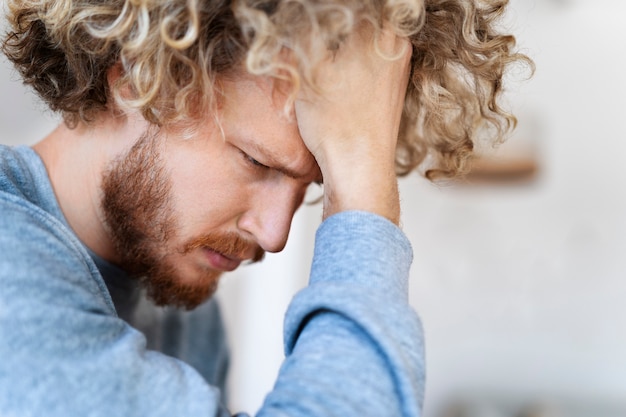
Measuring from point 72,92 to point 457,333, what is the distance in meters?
1.82

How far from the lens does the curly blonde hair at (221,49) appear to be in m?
0.74

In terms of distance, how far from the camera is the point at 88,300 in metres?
0.70

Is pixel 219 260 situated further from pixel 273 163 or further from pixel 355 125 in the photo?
pixel 355 125

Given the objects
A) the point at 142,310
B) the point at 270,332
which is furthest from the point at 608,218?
the point at 142,310

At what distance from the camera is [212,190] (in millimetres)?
887

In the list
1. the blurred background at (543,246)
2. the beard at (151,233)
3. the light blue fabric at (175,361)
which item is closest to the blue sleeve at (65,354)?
the light blue fabric at (175,361)

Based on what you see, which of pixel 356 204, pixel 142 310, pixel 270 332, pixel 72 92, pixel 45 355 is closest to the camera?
pixel 45 355

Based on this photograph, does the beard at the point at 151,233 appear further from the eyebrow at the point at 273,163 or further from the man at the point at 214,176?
the eyebrow at the point at 273,163

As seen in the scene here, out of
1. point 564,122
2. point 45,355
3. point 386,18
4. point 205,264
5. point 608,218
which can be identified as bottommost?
point 45,355

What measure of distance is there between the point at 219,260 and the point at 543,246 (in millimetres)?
1672

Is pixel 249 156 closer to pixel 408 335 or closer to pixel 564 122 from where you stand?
pixel 408 335

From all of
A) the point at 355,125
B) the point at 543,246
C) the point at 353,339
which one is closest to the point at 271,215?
the point at 355,125

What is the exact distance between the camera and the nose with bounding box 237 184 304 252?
92 cm

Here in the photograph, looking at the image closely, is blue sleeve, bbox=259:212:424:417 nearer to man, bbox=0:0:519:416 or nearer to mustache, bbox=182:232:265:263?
man, bbox=0:0:519:416
